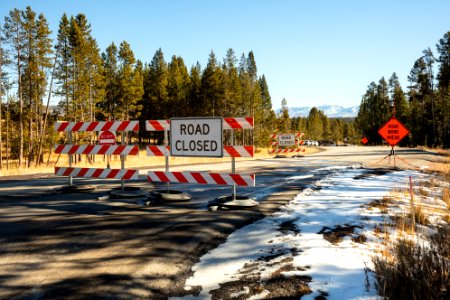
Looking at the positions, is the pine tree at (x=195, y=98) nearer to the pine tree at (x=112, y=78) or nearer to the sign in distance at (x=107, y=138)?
the pine tree at (x=112, y=78)

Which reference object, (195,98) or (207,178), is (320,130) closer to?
(195,98)

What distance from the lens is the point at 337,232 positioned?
5129 mm

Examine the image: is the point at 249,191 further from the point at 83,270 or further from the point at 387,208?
the point at 83,270

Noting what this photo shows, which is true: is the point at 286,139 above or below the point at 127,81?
below

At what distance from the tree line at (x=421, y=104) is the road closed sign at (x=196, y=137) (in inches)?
Answer: 1831

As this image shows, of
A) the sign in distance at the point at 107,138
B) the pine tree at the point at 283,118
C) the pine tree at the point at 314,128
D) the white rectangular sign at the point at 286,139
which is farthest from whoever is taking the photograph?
the pine tree at the point at 314,128

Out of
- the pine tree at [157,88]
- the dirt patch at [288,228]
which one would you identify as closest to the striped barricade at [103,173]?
the dirt patch at [288,228]

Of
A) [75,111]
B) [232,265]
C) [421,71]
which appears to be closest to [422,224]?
[232,265]

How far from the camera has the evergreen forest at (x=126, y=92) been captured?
3488 cm

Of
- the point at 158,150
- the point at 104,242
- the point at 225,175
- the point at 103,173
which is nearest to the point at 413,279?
the point at 104,242

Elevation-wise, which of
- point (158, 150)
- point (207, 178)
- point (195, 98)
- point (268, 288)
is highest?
point (195, 98)

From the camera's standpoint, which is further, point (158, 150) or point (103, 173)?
point (103, 173)

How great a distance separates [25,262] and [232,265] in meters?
2.49

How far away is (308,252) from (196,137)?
155 inches
